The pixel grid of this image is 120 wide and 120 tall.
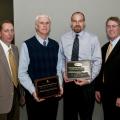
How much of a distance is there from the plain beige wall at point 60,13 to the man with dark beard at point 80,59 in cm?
50

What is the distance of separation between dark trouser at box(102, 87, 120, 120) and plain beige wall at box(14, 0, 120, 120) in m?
0.88

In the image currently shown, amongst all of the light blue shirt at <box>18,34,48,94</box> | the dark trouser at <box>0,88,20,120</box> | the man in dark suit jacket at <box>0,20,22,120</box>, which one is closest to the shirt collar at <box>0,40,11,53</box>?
the man in dark suit jacket at <box>0,20,22,120</box>

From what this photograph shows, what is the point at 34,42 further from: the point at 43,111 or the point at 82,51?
the point at 43,111

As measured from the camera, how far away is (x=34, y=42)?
291 centimetres

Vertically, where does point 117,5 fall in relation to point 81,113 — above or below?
above

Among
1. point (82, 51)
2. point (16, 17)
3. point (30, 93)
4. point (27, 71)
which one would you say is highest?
point (16, 17)

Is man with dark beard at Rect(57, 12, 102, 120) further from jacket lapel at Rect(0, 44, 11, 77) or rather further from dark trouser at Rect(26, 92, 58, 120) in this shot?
jacket lapel at Rect(0, 44, 11, 77)

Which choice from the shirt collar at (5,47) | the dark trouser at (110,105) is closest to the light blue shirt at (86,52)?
the dark trouser at (110,105)

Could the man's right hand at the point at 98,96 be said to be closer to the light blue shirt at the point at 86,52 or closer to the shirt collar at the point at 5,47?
the light blue shirt at the point at 86,52

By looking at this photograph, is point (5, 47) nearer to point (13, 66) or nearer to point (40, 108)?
point (13, 66)

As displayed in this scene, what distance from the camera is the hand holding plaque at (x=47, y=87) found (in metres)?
2.83

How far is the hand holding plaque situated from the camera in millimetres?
2835

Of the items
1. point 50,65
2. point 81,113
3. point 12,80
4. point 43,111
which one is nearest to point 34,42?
point 50,65

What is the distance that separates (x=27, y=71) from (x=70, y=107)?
67cm
